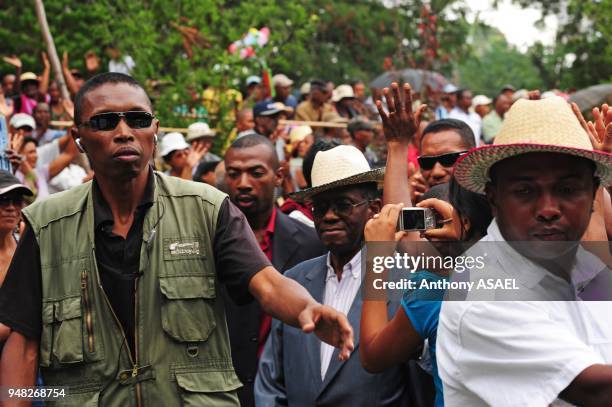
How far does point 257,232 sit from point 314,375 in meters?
2.13

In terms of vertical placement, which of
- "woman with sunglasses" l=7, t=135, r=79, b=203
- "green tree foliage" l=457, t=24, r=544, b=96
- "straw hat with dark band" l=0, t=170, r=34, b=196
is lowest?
"straw hat with dark band" l=0, t=170, r=34, b=196

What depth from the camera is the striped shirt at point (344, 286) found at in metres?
5.52

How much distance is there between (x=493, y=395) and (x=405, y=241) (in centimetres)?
156

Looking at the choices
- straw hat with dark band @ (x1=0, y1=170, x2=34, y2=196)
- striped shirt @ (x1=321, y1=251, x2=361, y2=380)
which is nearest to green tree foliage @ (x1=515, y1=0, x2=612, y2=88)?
straw hat with dark band @ (x1=0, y1=170, x2=34, y2=196)

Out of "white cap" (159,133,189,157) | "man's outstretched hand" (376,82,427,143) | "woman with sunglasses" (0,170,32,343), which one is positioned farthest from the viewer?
"white cap" (159,133,189,157)

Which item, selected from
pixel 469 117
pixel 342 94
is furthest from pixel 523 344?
pixel 469 117

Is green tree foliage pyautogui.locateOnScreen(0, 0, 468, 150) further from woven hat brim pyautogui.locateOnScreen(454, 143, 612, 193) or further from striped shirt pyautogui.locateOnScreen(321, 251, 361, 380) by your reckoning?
woven hat brim pyautogui.locateOnScreen(454, 143, 612, 193)

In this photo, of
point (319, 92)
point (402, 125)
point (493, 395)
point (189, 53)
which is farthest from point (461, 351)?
point (319, 92)

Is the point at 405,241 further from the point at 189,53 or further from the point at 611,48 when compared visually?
the point at 611,48

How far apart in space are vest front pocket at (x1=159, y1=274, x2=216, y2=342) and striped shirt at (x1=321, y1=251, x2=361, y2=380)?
40.2 inches

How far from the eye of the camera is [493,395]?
10.5 ft

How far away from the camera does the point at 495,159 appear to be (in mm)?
3504

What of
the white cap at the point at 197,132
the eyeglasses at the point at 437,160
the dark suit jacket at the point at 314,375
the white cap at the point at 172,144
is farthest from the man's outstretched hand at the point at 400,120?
the white cap at the point at 197,132

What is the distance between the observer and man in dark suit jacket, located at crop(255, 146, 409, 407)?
16.6 feet
